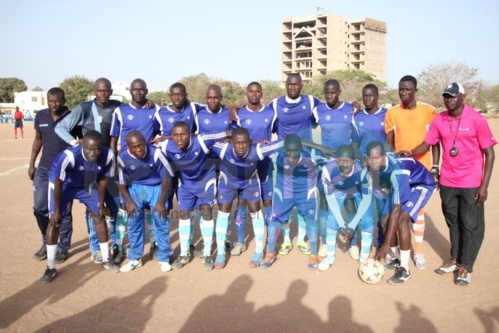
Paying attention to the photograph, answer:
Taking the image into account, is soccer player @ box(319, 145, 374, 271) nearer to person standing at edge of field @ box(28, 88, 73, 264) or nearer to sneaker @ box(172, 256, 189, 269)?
sneaker @ box(172, 256, 189, 269)

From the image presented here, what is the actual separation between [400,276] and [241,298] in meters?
2.02

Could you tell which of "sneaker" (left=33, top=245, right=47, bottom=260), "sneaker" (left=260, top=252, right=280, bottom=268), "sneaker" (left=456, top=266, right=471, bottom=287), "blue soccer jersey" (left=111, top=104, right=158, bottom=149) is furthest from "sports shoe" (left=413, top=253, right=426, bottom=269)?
"sneaker" (left=33, top=245, right=47, bottom=260)

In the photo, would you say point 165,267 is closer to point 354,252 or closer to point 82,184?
point 82,184

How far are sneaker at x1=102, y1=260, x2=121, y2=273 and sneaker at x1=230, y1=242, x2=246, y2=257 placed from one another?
5.42 feet

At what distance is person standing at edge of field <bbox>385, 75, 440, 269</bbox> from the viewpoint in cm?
572

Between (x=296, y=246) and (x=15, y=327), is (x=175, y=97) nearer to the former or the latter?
(x=296, y=246)

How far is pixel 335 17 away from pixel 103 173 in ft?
268

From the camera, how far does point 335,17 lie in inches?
3150

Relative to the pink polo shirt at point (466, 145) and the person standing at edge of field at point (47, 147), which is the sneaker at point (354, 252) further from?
the person standing at edge of field at point (47, 147)

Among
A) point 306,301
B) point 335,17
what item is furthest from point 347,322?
point 335,17

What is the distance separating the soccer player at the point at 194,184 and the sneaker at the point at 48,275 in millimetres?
1509

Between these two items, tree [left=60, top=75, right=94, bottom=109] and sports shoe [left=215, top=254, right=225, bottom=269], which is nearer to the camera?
sports shoe [left=215, top=254, right=225, bottom=269]

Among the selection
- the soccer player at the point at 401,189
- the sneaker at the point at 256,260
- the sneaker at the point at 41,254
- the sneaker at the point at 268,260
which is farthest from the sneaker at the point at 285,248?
the sneaker at the point at 41,254

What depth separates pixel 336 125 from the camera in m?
6.34
